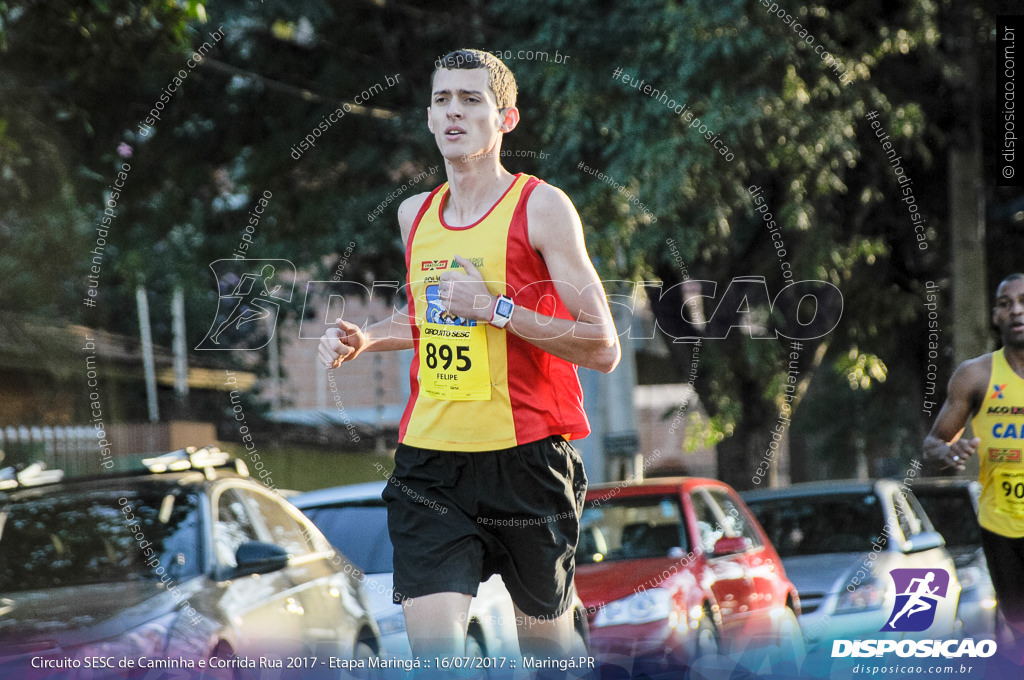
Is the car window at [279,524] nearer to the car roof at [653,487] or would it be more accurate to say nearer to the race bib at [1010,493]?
the car roof at [653,487]

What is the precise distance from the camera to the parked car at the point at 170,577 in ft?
13.4

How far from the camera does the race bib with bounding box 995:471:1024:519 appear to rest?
15.6ft

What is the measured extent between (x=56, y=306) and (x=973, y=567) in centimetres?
614

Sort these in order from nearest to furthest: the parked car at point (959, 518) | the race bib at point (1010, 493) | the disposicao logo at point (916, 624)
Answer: the disposicao logo at point (916, 624), the race bib at point (1010, 493), the parked car at point (959, 518)

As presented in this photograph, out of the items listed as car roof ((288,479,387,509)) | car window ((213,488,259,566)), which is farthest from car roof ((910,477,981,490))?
car window ((213,488,259,566))

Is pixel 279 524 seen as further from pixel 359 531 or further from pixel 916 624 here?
pixel 916 624

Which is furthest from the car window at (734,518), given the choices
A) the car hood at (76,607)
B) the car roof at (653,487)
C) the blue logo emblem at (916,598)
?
the car hood at (76,607)

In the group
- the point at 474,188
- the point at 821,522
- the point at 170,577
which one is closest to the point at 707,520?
the point at 821,522

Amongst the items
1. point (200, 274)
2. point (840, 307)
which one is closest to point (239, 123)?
point (200, 274)

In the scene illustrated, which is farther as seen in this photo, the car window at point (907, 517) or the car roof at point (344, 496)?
the car window at point (907, 517)

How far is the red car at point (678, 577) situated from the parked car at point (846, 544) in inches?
9.5

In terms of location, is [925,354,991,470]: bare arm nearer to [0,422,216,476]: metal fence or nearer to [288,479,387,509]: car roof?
[288,479,387,509]: car roof

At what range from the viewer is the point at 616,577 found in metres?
5.91

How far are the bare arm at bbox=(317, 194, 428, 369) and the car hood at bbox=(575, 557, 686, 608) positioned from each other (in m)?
2.43
